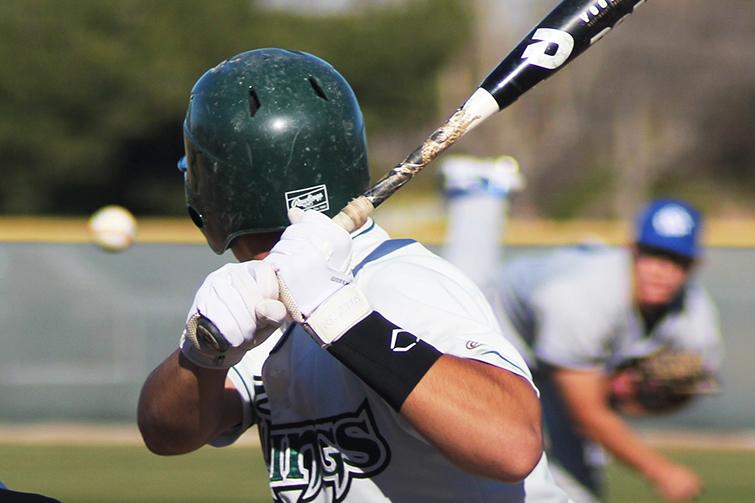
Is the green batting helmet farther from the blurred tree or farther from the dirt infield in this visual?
the blurred tree

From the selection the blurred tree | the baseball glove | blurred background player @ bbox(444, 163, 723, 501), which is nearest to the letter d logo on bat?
blurred background player @ bbox(444, 163, 723, 501)

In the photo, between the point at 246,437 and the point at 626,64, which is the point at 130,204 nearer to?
the point at 246,437

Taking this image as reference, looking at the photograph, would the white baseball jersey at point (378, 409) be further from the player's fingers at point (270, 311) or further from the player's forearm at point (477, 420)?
the player's fingers at point (270, 311)

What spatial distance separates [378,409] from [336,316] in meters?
0.26

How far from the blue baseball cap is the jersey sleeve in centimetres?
313

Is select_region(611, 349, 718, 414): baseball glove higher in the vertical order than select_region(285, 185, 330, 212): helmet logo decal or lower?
lower

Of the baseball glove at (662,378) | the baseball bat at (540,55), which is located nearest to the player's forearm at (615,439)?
the baseball glove at (662,378)

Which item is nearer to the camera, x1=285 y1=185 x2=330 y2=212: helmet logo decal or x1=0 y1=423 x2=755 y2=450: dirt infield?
x1=285 y1=185 x2=330 y2=212: helmet logo decal

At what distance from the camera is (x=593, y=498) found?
18.6 ft

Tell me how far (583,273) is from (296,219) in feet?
11.0

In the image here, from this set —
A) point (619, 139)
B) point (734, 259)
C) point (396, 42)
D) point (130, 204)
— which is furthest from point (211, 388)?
point (619, 139)

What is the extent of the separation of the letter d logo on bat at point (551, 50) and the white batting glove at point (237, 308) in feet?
2.97

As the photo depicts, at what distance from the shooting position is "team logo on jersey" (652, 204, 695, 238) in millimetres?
5664

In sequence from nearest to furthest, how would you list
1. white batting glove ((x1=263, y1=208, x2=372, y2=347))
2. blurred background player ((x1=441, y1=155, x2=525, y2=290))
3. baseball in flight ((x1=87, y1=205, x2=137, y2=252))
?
white batting glove ((x1=263, y1=208, x2=372, y2=347))
baseball in flight ((x1=87, y1=205, x2=137, y2=252))
blurred background player ((x1=441, y1=155, x2=525, y2=290))
